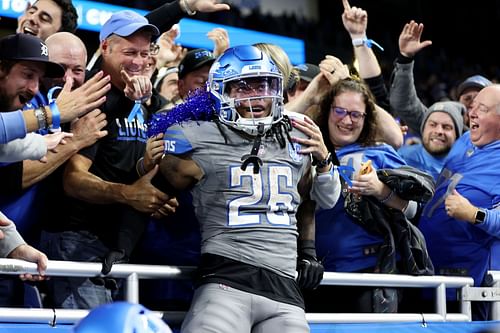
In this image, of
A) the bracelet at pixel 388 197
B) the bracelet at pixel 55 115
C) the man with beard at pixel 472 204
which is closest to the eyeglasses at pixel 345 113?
the bracelet at pixel 388 197

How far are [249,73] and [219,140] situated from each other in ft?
0.88

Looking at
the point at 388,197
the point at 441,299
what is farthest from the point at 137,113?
the point at 441,299

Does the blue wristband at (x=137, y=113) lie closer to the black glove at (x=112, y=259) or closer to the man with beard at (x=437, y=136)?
the black glove at (x=112, y=259)

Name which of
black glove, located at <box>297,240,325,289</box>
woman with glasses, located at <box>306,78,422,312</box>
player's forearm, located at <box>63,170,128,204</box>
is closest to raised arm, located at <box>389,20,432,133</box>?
woman with glasses, located at <box>306,78,422,312</box>

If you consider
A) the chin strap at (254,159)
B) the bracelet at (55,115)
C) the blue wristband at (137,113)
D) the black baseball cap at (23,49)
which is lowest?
the chin strap at (254,159)

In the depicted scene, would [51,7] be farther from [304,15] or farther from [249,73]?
[304,15]

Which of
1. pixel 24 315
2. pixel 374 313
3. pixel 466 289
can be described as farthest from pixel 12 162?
pixel 466 289

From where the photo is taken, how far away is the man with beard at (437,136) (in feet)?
16.1

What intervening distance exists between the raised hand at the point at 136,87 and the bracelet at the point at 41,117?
68 centimetres

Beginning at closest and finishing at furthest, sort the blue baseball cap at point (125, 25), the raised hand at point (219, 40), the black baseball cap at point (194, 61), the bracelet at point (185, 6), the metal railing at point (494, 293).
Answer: the blue baseball cap at point (125, 25)
the metal railing at point (494, 293)
the black baseball cap at point (194, 61)
the bracelet at point (185, 6)
the raised hand at point (219, 40)

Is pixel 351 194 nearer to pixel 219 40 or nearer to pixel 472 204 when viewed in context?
pixel 472 204

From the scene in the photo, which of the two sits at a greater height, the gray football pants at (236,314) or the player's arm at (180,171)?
the player's arm at (180,171)

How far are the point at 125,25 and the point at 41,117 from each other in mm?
949

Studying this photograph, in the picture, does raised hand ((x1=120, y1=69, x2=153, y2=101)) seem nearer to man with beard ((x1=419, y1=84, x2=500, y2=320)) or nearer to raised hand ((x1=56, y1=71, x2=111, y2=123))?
raised hand ((x1=56, y1=71, x2=111, y2=123))
